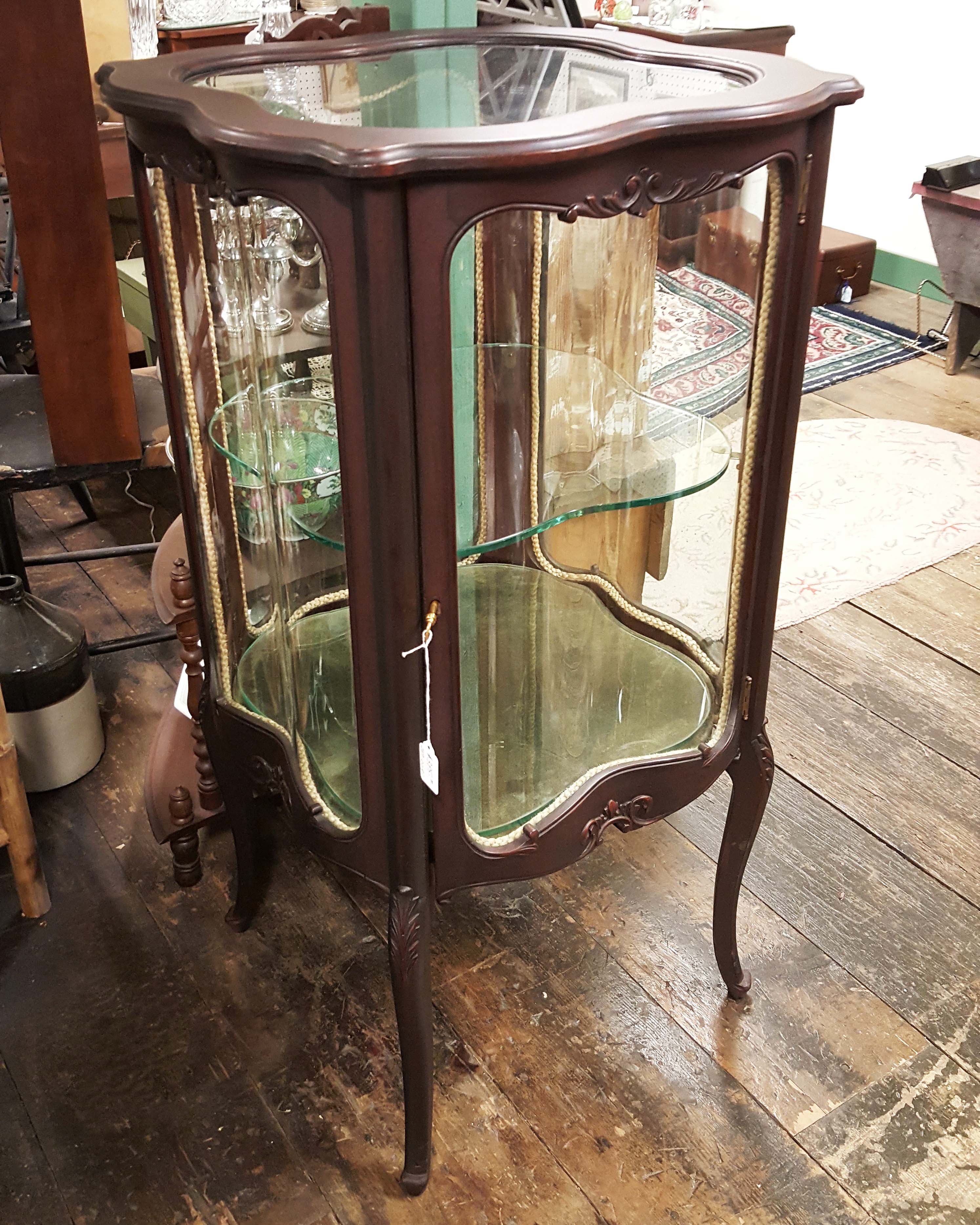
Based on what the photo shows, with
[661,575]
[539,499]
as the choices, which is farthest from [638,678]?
[539,499]

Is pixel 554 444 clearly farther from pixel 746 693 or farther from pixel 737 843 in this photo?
pixel 737 843

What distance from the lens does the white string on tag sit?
106cm

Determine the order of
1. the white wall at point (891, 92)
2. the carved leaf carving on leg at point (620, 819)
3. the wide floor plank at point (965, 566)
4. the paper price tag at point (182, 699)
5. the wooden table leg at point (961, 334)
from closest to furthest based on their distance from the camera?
the carved leaf carving on leg at point (620, 819) < the paper price tag at point (182, 699) < the wide floor plank at point (965, 566) < the wooden table leg at point (961, 334) < the white wall at point (891, 92)

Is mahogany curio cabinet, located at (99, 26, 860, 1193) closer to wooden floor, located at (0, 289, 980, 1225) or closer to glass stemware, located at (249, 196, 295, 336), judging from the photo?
glass stemware, located at (249, 196, 295, 336)

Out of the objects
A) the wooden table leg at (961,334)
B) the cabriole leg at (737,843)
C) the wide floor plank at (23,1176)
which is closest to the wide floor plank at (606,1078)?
the cabriole leg at (737,843)

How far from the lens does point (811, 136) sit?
1.06m

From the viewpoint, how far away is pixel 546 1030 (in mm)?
1528

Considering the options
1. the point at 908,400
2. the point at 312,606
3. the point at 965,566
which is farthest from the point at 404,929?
the point at 908,400

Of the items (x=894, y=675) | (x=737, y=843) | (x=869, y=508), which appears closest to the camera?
(x=737, y=843)

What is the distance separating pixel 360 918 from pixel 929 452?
2.09 m

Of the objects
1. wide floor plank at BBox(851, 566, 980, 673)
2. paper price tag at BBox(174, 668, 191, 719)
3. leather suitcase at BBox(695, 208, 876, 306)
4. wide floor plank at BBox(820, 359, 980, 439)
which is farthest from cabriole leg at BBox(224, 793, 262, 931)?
wide floor plank at BBox(820, 359, 980, 439)

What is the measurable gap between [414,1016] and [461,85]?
0.97 meters

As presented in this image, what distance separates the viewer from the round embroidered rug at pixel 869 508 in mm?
2535

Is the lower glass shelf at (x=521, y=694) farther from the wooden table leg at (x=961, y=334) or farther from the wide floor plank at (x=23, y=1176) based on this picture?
the wooden table leg at (x=961, y=334)
